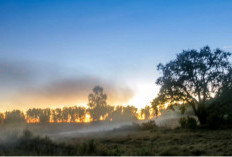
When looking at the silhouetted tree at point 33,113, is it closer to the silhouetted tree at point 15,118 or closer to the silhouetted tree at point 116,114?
the silhouetted tree at point 15,118

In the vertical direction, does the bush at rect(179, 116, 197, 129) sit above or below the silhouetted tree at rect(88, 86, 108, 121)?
below

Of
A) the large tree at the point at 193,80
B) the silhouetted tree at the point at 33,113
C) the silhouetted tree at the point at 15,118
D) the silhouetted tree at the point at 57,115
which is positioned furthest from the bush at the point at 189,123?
the silhouetted tree at the point at 33,113

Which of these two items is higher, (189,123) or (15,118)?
(15,118)

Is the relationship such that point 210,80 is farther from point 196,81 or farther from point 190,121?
point 190,121

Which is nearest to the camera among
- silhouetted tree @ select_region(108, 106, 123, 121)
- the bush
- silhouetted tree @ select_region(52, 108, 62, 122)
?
the bush

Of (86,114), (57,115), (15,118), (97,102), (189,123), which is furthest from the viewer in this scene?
(57,115)

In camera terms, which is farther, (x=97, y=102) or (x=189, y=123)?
(x=97, y=102)

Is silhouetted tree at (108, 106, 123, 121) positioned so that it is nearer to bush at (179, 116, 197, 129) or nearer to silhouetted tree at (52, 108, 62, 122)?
silhouetted tree at (52, 108, 62, 122)

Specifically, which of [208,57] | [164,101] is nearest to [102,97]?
[164,101]

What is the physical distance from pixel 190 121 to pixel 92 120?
2180 inches

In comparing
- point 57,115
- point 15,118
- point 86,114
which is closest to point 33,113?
point 57,115

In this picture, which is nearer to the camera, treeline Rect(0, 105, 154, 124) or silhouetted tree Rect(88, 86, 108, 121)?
silhouetted tree Rect(88, 86, 108, 121)

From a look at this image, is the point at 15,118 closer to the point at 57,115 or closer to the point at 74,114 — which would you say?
the point at 57,115

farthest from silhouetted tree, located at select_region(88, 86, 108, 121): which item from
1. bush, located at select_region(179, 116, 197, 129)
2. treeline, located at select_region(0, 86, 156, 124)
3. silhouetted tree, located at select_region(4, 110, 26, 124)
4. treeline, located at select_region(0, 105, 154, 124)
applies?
bush, located at select_region(179, 116, 197, 129)
